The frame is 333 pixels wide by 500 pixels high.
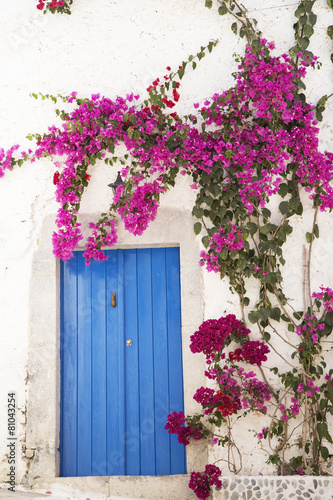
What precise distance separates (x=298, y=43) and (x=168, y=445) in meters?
3.10

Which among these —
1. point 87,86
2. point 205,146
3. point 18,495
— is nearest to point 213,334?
point 205,146

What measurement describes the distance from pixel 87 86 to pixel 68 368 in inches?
85.4

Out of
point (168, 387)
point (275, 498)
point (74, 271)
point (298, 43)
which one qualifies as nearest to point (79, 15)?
point (298, 43)

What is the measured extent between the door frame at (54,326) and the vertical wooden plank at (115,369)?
0.21 m

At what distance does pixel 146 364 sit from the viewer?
379cm

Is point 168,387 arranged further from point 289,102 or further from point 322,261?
point 289,102

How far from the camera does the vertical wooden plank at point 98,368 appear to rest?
3.70 metres

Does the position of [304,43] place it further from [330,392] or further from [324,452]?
[324,452]

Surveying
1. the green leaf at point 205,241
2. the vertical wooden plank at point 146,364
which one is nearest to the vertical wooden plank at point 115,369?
the vertical wooden plank at point 146,364

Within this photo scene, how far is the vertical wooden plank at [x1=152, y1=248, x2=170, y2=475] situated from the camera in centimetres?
367

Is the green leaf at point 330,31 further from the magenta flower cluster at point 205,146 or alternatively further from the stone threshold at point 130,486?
the stone threshold at point 130,486

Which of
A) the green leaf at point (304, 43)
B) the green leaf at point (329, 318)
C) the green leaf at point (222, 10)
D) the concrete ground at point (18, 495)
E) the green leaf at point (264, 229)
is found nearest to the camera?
the concrete ground at point (18, 495)

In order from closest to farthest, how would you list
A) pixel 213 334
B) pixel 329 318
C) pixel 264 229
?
1. pixel 213 334
2. pixel 329 318
3. pixel 264 229

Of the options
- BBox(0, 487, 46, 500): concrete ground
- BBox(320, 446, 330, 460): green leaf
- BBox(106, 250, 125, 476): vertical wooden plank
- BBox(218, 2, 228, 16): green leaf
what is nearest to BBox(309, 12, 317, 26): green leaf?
BBox(218, 2, 228, 16): green leaf
